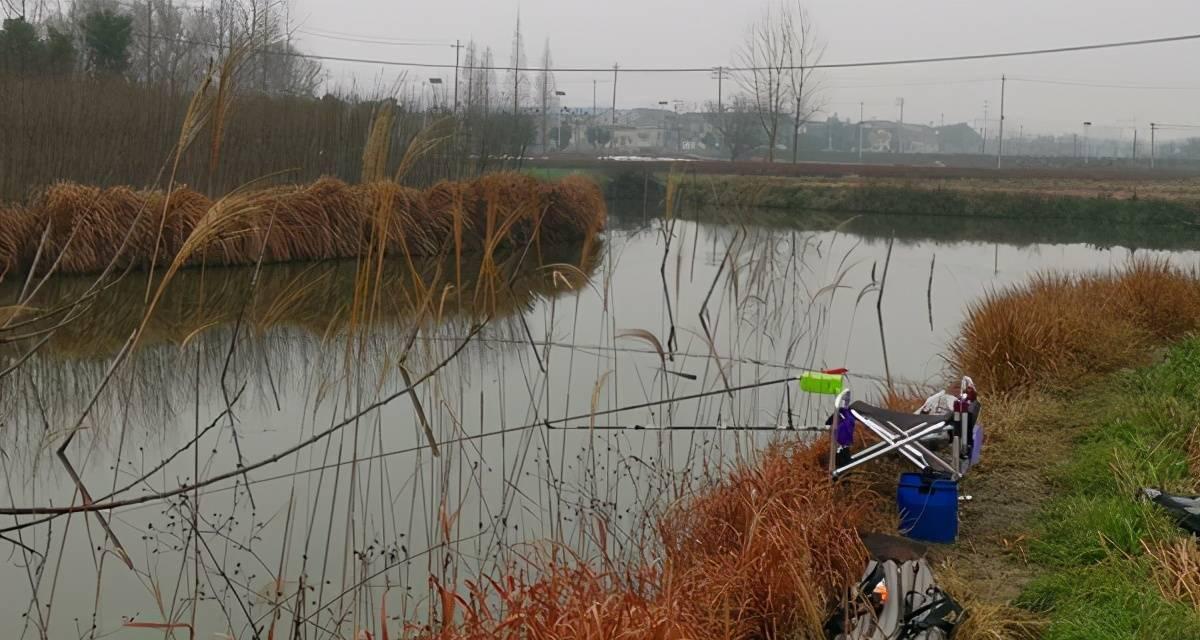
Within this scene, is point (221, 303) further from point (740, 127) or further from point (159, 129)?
point (740, 127)

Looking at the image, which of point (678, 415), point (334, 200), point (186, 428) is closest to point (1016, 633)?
point (678, 415)

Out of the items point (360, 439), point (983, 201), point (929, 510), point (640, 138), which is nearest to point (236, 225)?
point (360, 439)

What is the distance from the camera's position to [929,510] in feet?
13.8

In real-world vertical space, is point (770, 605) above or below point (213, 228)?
below

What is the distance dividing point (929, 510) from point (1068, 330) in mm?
3426

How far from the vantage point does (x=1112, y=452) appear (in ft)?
15.3

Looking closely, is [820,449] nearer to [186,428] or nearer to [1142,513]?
[1142,513]

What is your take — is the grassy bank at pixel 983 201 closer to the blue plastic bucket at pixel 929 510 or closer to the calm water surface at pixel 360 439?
the calm water surface at pixel 360 439

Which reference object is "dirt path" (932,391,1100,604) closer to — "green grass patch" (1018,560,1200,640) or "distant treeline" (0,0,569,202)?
"green grass patch" (1018,560,1200,640)

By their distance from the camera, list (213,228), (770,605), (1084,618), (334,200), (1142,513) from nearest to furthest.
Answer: (213,228)
(1084,618)
(770,605)
(1142,513)
(334,200)

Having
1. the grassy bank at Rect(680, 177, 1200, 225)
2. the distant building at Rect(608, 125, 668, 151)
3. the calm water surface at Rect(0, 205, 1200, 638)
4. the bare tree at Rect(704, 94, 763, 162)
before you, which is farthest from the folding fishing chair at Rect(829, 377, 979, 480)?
the distant building at Rect(608, 125, 668, 151)

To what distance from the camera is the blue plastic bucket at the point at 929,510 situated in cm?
418

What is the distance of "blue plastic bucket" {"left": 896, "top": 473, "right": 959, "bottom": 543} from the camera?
4180mm

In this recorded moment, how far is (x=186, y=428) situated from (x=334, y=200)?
880 centimetres
